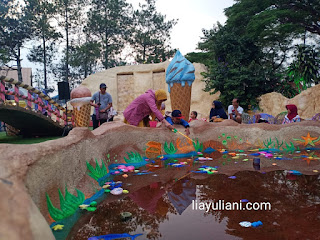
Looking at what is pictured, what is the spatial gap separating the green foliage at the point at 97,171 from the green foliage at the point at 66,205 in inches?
19.8

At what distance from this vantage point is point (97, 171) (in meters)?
3.10

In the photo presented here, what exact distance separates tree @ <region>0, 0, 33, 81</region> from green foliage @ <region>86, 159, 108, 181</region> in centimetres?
2004

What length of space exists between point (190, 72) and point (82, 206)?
4.37 meters

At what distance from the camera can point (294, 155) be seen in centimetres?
445

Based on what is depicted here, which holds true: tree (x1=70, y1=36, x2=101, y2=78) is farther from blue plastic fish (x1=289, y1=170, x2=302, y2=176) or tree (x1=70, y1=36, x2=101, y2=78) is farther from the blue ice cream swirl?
blue plastic fish (x1=289, y1=170, x2=302, y2=176)

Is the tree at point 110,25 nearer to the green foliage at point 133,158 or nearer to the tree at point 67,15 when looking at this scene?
the tree at point 67,15

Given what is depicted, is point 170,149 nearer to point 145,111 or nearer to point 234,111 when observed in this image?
point 145,111

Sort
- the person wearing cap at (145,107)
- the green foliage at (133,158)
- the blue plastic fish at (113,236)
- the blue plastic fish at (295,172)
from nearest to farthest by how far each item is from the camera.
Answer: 1. the blue plastic fish at (113,236)
2. the blue plastic fish at (295,172)
3. the green foliage at (133,158)
4. the person wearing cap at (145,107)

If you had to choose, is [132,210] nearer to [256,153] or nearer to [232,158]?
[232,158]

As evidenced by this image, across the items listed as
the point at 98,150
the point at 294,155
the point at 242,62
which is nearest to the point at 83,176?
the point at 98,150

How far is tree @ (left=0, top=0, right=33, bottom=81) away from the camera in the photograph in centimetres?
1938

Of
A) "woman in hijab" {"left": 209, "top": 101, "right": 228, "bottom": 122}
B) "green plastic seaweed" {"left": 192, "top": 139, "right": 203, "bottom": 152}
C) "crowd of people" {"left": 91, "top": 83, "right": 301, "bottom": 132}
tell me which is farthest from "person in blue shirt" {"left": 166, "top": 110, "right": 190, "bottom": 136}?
"woman in hijab" {"left": 209, "top": 101, "right": 228, "bottom": 122}

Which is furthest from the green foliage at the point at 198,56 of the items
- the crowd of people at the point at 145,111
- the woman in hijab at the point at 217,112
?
the crowd of people at the point at 145,111

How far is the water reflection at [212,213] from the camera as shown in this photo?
1.79m
